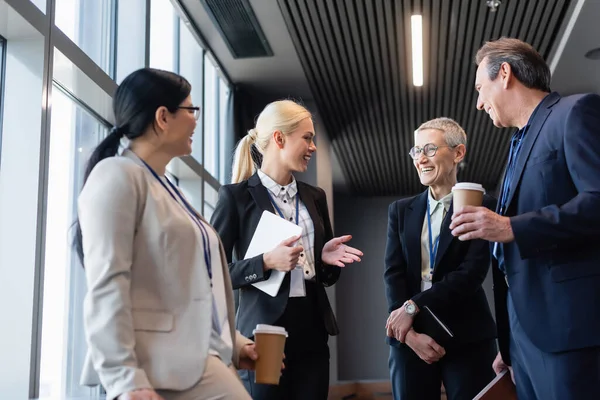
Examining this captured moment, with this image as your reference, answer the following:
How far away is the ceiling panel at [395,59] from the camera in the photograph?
20.5 ft

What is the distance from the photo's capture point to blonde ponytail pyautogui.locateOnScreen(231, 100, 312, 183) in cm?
292

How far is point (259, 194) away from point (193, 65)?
4062 millimetres

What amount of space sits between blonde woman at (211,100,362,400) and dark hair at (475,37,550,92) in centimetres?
79

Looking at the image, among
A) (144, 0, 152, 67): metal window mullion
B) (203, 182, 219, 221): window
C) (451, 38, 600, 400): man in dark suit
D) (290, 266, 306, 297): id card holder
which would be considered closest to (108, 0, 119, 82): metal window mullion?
(144, 0, 152, 67): metal window mullion

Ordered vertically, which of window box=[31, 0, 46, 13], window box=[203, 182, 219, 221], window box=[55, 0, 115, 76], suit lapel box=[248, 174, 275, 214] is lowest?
suit lapel box=[248, 174, 275, 214]

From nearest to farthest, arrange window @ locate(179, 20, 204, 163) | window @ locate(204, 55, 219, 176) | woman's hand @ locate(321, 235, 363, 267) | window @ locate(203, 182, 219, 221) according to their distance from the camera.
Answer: woman's hand @ locate(321, 235, 363, 267), window @ locate(179, 20, 204, 163), window @ locate(203, 182, 219, 221), window @ locate(204, 55, 219, 176)

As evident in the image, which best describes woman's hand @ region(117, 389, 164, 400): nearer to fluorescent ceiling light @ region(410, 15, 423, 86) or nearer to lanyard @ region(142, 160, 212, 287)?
lanyard @ region(142, 160, 212, 287)

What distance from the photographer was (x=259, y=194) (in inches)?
111

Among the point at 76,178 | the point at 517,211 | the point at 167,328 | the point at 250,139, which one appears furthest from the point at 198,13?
the point at 167,328

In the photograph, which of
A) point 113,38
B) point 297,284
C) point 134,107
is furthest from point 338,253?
point 113,38

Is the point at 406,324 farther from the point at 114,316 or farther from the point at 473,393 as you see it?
the point at 114,316

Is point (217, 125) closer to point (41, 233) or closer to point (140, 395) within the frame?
point (41, 233)

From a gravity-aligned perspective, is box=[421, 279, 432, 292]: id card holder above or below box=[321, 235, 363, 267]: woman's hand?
below

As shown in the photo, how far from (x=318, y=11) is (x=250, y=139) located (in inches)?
137
